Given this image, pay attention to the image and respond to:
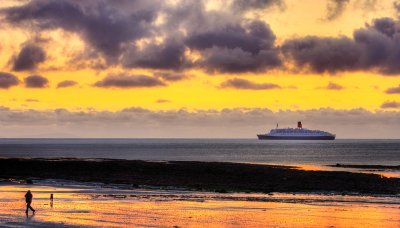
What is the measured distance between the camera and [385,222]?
43656 millimetres

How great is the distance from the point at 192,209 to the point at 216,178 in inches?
1422

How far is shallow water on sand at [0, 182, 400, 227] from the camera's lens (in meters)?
42.5

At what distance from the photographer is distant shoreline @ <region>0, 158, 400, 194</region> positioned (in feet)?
235

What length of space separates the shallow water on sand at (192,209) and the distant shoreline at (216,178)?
27.3ft

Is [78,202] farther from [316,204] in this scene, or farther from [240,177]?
[240,177]

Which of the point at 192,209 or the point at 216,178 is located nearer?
the point at 192,209

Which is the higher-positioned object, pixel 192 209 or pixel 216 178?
pixel 216 178

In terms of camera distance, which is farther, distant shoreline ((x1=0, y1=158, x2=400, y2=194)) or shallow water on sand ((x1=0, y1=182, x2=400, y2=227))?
distant shoreline ((x1=0, y1=158, x2=400, y2=194))

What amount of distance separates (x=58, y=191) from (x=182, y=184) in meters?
16.9

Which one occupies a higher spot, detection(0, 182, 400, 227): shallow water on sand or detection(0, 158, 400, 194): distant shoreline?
detection(0, 158, 400, 194): distant shoreline

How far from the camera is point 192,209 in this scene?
49562mm

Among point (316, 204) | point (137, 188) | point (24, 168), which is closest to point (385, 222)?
point (316, 204)

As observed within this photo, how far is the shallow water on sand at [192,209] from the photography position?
4253 centimetres

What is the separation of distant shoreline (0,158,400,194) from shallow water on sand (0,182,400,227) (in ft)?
27.3
